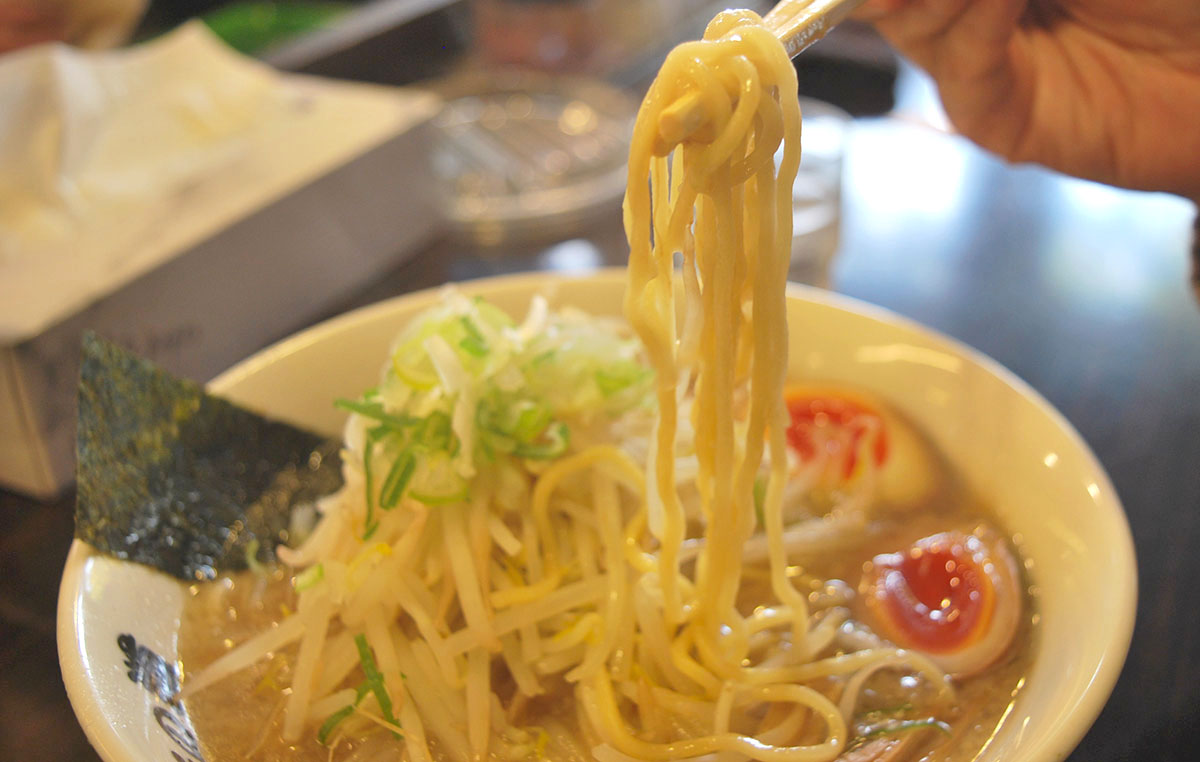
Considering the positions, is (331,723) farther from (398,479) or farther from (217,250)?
(217,250)

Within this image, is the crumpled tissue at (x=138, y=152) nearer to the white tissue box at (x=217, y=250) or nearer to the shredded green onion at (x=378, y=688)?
the white tissue box at (x=217, y=250)

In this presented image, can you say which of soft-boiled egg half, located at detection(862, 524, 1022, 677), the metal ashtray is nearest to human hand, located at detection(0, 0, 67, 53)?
the metal ashtray

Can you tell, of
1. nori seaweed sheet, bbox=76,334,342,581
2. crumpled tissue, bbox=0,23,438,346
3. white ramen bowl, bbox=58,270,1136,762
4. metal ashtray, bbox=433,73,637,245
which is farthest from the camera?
metal ashtray, bbox=433,73,637,245

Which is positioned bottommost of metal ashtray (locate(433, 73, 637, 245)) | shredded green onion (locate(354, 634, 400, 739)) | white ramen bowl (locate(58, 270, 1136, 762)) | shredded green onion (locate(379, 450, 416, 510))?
metal ashtray (locate(433, 73, 637, 245))

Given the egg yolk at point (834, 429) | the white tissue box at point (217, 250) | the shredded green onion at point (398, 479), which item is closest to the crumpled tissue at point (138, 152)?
the white tissue box at point (217, 250)

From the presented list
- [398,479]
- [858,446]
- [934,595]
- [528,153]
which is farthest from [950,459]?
[528,153]

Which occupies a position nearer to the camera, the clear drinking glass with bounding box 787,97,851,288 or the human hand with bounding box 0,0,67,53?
the clear drinking glass with bounding box 787,97,851,288

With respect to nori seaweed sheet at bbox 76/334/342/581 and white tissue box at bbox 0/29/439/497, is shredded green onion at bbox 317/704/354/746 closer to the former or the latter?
nori seaweed sheet at bbox 76/334/342/581
